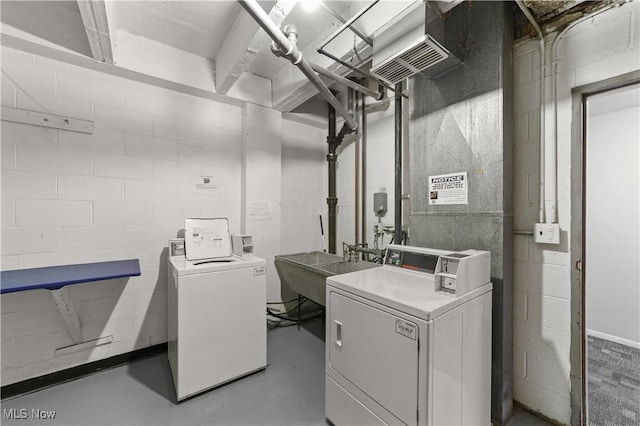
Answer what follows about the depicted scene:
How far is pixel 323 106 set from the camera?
3.68 m

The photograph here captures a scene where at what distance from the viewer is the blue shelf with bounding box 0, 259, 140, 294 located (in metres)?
1.64

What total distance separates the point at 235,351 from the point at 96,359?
1226 mm

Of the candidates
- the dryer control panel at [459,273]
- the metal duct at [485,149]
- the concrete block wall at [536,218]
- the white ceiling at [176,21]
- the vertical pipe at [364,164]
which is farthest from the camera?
the vertical pipe at [364,164]

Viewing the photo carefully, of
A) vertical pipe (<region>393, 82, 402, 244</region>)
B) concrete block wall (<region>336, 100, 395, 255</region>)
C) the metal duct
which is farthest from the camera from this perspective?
concrete block wall (<region>336, 100, 395, 255</region>)

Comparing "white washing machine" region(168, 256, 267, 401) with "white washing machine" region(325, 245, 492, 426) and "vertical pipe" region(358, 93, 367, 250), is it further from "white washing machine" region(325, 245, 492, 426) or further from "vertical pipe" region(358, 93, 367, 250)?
"vertical pipe" region(358, 93, 367, 250)

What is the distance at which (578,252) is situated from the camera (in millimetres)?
1557

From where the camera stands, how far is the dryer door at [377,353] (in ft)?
4.06

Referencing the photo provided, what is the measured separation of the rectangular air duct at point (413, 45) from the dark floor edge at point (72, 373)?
302 centimetres

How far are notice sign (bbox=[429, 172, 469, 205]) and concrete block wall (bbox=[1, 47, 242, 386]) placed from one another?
215cm

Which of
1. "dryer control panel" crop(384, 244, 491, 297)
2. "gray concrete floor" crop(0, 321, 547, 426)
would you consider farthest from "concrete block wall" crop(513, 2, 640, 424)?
"dryer control panel" crop(384, 244, 491, 297)

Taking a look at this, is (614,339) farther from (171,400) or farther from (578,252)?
(171,400)

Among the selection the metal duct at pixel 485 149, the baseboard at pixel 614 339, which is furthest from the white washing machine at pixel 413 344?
the baseboard at pixel 614 339

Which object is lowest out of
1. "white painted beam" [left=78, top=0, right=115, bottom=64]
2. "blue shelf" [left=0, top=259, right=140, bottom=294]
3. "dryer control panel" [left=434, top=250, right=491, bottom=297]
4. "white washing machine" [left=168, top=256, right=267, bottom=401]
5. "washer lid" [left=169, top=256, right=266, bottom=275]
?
"white washing machine" [left=168, top=256, right=267, bottom=401]

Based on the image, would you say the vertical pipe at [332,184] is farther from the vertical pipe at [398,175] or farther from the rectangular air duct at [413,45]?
the rectangular air duct at [413,45]
